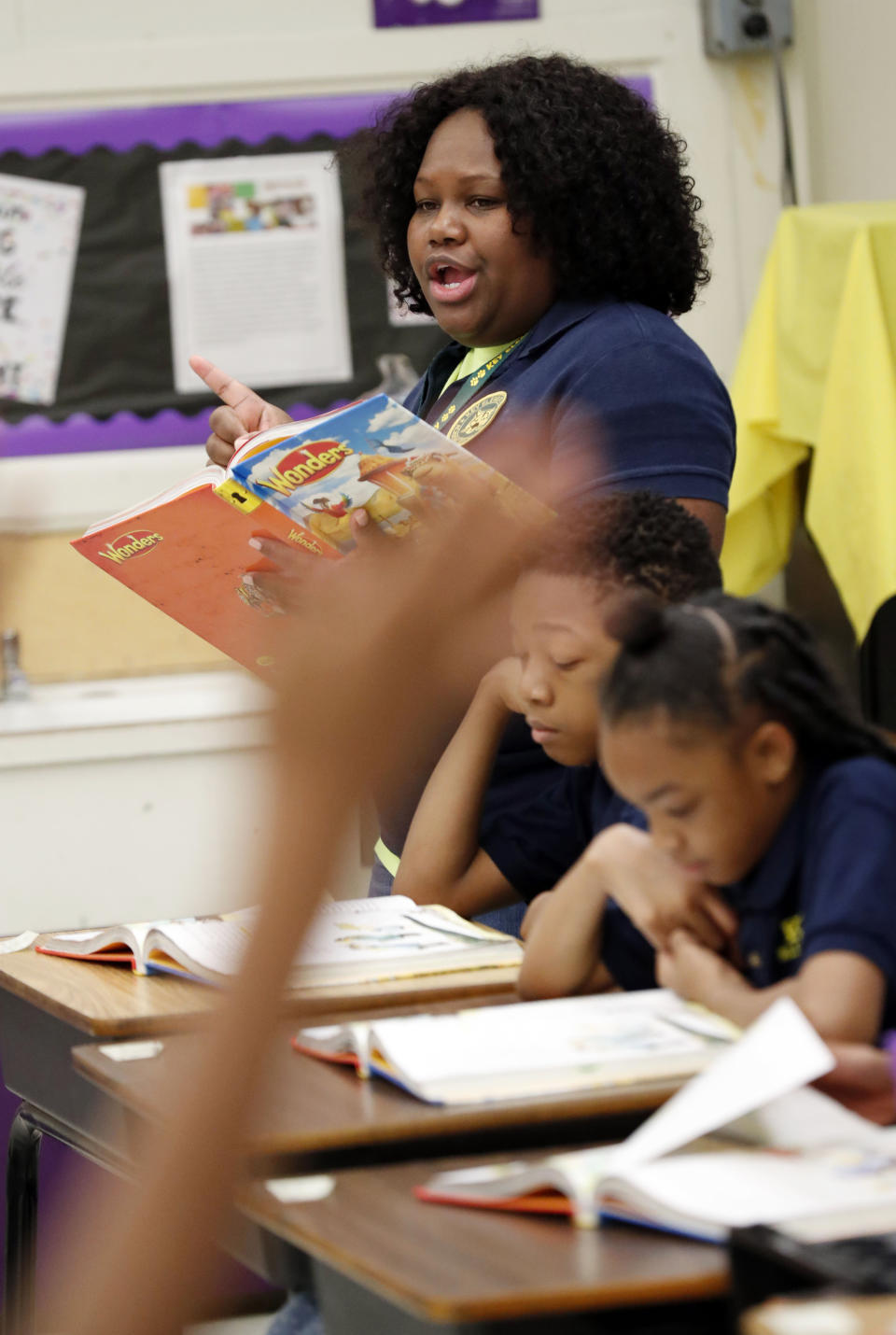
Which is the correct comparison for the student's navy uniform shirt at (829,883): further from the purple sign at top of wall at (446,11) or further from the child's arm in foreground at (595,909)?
the purple sign at top of wall at (446,11)

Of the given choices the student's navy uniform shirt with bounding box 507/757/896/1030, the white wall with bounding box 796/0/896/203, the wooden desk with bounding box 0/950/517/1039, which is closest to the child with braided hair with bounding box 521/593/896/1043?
the student's navy uniform shirt with bounding box 507/757/896/1030

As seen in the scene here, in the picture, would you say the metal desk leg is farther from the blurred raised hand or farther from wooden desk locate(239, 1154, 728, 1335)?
the blurred raised hand

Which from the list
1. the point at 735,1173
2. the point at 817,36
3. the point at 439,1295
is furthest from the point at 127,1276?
the point at 817,36

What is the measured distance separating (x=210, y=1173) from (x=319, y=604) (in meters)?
0.16

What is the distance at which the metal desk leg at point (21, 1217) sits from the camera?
5.04 ft

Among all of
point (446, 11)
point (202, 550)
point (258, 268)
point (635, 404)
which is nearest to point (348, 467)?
point (202, 550)

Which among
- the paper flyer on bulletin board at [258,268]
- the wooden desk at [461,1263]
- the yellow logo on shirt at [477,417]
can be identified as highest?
the paper flyer on bulletin board at [258,268]

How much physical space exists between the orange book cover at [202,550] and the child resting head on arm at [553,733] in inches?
8.7

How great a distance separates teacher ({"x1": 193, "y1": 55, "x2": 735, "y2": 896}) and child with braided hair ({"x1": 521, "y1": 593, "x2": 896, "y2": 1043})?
0.47 meters

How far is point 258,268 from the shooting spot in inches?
130

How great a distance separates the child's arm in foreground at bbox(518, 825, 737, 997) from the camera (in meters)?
1.16

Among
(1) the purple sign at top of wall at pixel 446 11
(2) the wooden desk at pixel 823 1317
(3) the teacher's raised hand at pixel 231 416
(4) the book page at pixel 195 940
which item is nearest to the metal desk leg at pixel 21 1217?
(4) the book page at pixel 195 940

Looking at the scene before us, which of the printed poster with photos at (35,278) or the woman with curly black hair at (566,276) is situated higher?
the printed poster with photos at (35,278)

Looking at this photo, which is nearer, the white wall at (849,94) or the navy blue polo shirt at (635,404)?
the navy blue polo shirt at (635,404)
